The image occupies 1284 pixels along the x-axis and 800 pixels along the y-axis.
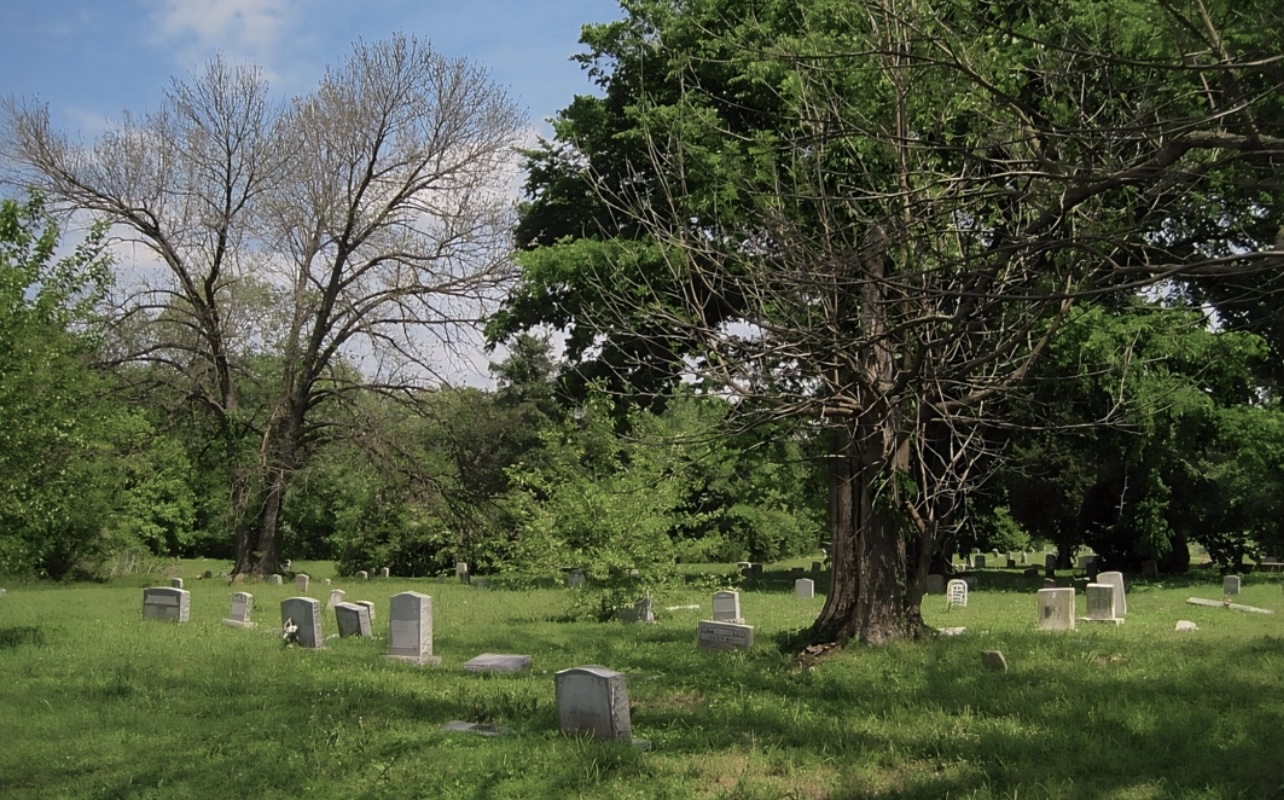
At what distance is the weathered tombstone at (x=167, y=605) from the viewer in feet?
58.0

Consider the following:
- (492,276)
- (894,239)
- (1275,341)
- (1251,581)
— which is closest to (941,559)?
(1251,581)

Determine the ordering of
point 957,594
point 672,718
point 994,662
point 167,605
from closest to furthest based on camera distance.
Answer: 1. point 672,718
2. point 994,662
3. point 167,605
4. point 957,594

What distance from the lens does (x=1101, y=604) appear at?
15.6 metres

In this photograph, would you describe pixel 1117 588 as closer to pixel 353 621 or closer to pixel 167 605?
pixel 353 621

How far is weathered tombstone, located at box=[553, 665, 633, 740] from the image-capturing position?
7.93 metres

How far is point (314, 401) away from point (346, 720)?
24.2 metres

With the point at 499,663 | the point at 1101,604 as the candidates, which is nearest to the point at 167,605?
the point at 499,663

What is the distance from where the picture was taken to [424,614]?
12.7 meters

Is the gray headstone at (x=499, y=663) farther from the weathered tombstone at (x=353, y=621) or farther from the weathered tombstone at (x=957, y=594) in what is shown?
the weathered tombstone at (x=957, y=594)

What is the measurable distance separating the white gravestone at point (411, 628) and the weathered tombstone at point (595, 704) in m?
4.75

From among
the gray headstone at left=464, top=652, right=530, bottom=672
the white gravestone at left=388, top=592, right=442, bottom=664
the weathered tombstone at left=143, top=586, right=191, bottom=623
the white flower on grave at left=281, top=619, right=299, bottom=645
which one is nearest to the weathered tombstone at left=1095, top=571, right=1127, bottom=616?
the gray headstone at left=464, top=652, right=530, bottom=672

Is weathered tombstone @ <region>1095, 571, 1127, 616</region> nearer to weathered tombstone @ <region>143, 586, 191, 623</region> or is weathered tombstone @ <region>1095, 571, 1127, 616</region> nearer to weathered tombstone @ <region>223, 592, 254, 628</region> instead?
weathered tombstone @ <region>223, 592, 254, 628</region>

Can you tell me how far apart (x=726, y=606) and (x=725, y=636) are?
12.8ft

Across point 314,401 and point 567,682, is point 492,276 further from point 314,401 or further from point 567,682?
point 567,682
